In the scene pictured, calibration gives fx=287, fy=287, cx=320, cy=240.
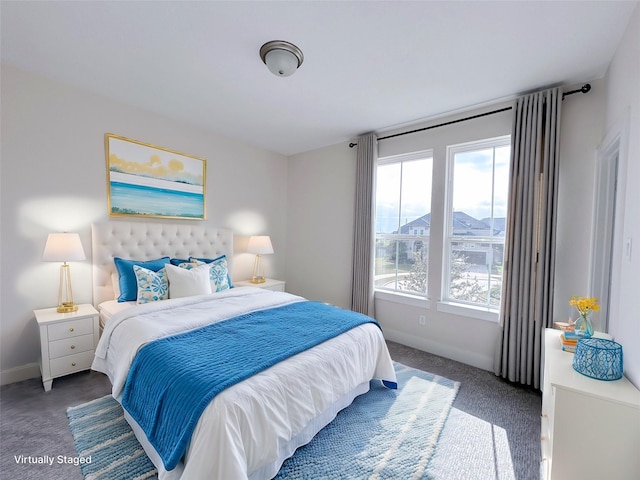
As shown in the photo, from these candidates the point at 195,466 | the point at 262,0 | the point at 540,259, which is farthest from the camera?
the point at 540,259

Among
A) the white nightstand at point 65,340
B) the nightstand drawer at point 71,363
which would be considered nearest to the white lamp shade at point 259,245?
the white nightstand at point 65,340

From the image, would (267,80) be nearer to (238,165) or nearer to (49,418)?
(238,165)

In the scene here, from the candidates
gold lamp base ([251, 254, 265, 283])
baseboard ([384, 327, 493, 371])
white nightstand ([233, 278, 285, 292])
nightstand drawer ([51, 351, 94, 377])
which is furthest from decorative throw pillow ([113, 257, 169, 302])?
baseboard ([384, 327, 493, 371])

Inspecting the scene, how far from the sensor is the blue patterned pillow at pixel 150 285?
264cm

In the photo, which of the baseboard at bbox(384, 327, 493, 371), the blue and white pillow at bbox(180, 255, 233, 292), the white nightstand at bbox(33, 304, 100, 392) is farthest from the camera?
the blue and white pillow at bbox(180, 255, 233, 292)

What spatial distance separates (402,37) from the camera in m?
1.87

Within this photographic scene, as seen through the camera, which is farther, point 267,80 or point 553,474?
point 267,80

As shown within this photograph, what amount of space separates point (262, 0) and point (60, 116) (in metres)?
2.28

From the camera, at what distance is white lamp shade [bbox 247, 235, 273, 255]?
3.95 m

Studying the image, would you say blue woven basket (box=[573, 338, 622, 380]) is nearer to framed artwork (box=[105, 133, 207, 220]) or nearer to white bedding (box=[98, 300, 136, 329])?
white bedding (box=[98, 300, 136, 329])

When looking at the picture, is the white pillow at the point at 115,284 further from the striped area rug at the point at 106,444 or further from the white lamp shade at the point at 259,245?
the white lamp shade at the point at 259,245

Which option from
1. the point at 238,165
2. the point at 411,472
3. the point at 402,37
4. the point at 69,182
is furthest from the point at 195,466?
the point at 238,165

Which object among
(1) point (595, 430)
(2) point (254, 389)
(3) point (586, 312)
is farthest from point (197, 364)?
(3) point (586, 312)

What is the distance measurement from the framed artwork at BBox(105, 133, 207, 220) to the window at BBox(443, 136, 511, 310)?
9.82 ft
